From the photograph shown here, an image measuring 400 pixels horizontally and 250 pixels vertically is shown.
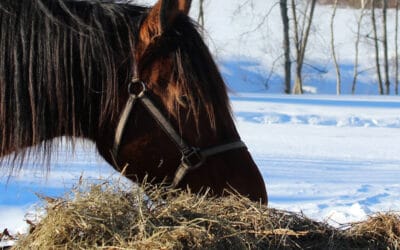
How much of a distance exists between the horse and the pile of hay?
1.37ft

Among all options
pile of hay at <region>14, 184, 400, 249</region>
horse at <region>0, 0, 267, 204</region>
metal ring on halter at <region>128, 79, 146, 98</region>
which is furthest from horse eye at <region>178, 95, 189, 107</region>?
pile of hay at <region>14, 184, 400, 249</region>

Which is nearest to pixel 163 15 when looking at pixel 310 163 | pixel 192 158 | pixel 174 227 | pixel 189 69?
pixel 189 69

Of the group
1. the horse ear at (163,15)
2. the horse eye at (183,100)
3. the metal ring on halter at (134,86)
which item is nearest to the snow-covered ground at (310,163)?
the metal ring on halter at (134,86)

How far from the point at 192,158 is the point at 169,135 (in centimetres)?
13

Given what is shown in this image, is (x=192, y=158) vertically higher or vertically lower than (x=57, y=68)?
lower

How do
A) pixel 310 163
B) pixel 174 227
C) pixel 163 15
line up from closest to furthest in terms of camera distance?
1. pixel 174 227
2. pixel 163 15
3. pixel 310 163

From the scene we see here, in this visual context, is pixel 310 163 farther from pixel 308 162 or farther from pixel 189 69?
pixel 189 69

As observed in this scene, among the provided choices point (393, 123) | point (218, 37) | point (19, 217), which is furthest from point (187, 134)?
point (218, 37)

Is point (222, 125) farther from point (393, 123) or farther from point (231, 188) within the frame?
point (393, 123)

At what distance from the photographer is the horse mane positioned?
2285 millimetres

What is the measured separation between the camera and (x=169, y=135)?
2.38 meters

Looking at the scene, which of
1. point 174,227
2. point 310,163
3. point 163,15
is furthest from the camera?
point 310,163

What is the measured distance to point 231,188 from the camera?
2361mm

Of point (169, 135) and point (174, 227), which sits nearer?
point (174, 227)
